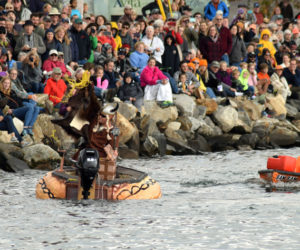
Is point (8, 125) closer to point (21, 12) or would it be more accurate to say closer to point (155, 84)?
point (21, 12)

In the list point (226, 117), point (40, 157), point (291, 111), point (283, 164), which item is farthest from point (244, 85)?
point (40, 157)

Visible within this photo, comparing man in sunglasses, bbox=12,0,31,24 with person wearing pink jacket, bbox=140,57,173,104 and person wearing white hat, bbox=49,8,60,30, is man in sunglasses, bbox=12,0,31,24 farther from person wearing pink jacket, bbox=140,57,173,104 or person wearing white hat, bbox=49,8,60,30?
person wearing pink jacket, bbox=140,57,173,104

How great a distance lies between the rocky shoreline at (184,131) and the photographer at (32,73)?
823mm

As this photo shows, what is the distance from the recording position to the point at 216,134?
35312 millimetres

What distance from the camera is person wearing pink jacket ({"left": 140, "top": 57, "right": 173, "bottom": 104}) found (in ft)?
105

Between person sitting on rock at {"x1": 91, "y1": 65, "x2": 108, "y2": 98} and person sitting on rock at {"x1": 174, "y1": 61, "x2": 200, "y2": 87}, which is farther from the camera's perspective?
person sitting on rock at {"x1": 174, "y1": 61, "x2": 200, "y2": 87}

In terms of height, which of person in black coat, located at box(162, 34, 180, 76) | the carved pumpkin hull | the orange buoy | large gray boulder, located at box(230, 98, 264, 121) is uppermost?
person in black coat, located at box(162, 34, 180, 76)

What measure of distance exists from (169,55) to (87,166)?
1286 centimetres

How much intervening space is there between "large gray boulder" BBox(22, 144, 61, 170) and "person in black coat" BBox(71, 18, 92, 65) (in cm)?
463

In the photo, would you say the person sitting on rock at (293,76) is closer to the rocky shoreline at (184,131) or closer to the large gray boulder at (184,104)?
the rocky shoreline at (184,131)

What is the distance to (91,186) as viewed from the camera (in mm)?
21703

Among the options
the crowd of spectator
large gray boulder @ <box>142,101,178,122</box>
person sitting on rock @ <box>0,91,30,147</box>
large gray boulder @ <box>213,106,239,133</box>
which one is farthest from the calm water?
large gray boulder @ <box>213,106,239,133</box>

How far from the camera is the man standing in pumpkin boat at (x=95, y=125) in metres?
22.3

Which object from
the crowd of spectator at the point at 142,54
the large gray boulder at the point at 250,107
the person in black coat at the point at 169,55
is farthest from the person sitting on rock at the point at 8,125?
the large gray boulder at the point at 250,107
